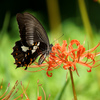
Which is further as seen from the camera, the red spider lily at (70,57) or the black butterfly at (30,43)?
the black butterfly at (30,43)

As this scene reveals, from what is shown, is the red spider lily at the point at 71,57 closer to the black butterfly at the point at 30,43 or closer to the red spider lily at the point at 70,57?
the red spider lily at the point at 70,57

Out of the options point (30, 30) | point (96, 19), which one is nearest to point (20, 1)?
point (96, 19)

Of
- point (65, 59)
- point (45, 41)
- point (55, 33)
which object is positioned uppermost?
point (55, 33)

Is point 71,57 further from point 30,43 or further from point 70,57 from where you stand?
point 30,43

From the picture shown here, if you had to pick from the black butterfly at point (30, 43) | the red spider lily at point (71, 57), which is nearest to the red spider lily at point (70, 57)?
the red spider lily at point (71, 57)

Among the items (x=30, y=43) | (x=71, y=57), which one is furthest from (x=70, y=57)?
(x=30, y=43)

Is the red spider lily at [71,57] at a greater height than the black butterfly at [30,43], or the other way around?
the black butterfly at [30,43]

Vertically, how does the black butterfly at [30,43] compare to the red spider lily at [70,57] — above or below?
above

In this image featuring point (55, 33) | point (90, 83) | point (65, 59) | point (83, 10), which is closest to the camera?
point (65, 59)

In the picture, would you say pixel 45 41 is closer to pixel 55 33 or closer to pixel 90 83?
pixel 90 83
